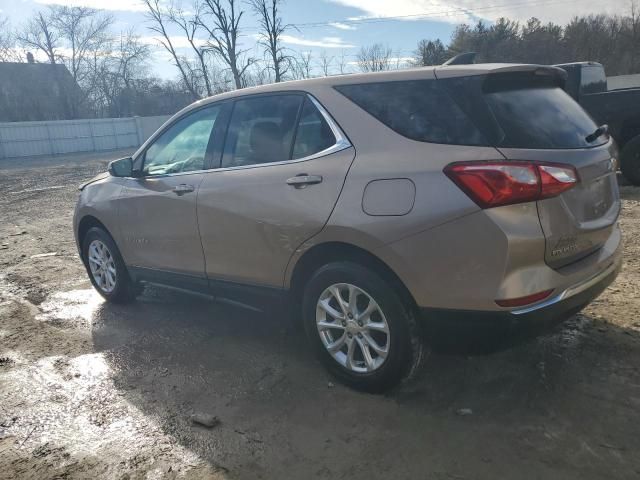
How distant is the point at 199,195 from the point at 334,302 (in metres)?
1.34

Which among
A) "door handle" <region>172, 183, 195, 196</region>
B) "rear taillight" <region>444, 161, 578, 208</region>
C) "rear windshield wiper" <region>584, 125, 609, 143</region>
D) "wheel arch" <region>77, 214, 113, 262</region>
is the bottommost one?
"wheel arch" <region>77, 214, 113, 262</region>

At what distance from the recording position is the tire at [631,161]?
850cm

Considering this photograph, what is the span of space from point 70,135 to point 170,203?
3104 cm

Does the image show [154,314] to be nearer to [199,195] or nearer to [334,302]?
[199,195]

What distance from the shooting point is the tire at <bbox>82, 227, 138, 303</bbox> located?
190 inches

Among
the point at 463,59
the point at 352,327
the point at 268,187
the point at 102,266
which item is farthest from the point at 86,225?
the point at 463,59

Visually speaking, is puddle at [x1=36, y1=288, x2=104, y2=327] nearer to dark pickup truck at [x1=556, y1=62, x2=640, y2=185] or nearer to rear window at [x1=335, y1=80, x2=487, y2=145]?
rear window at [x1=335, y1=80, x2=487, y2=145]

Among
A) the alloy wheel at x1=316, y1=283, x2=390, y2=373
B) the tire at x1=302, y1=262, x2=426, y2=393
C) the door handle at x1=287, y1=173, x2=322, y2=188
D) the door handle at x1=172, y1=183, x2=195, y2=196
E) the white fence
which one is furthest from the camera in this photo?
the white fence

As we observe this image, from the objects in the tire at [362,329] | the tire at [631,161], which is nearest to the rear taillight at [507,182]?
the tire at [362,329]

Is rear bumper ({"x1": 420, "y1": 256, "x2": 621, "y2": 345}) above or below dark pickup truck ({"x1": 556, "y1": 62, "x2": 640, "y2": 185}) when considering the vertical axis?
below

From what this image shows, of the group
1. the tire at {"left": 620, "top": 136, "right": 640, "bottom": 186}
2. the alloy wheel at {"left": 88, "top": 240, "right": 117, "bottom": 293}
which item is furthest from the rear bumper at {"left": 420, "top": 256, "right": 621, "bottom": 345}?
the tire at {"left": 620, "top": 136, "right": 640, "bottom": 186}

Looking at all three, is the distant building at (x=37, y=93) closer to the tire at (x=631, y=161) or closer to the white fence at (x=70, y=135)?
the white fence at (x=70, y=135)

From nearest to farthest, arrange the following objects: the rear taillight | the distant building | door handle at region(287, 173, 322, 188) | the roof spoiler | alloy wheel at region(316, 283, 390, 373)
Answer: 1. the rear taillight
2. alloy wheel at region(316, 283, 390, 373)
3. door handle at region(287, 173, 322, 188)
4. the roof spoiler
5. the distant building

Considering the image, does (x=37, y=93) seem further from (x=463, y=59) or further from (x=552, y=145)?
(x=552, y=145)
